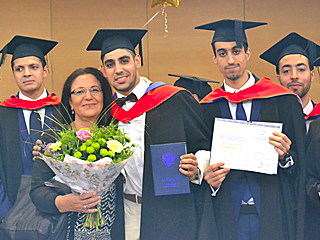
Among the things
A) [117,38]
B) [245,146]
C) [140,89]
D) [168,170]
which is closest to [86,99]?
[140,89]

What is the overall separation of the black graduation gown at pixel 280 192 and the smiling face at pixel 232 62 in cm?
29

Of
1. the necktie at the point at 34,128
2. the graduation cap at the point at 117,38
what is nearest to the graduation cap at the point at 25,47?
the necktie at the point at 34,128

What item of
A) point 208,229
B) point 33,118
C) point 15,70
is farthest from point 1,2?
point 208,229

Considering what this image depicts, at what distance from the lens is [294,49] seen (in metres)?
3.19

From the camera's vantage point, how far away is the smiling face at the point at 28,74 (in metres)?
3.15

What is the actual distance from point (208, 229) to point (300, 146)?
878 mm

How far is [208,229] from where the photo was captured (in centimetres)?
252

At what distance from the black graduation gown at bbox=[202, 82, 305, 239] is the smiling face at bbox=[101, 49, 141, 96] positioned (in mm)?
991

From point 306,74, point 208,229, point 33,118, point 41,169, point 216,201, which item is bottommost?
point 208,229

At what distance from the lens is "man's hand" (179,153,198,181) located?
2416 mm

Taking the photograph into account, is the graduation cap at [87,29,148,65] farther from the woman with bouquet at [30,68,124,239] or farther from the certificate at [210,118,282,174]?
the certificate at [210,118,282,174]

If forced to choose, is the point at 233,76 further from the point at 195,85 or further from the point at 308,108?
the point at 195,85

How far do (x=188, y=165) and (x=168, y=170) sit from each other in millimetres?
143

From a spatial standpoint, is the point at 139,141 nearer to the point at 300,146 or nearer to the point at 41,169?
the point at 41,169
